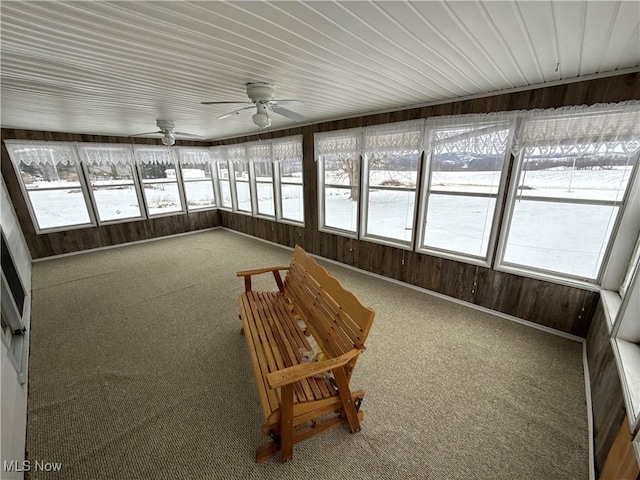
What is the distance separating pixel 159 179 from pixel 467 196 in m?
5.87

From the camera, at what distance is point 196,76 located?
1.84 metres

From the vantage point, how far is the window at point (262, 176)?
4.71 meters

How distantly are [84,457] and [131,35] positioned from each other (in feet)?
7.32

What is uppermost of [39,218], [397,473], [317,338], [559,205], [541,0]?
[541,0]

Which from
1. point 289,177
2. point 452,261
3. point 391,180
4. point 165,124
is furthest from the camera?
point 289,177

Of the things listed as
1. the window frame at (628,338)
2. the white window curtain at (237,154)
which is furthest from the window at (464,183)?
the white window curtain at (237,154)

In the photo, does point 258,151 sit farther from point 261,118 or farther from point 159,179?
point 261,118

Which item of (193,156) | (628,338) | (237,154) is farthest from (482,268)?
(193,156)

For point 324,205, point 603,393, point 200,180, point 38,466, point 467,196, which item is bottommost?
point 38,466

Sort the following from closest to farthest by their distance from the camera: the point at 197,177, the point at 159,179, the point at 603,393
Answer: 1. the point at 603,393
2. the point at 159,179
3. the point at 197,177

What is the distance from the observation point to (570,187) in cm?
212

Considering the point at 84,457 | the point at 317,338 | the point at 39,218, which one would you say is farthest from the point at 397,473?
the point at 39,218

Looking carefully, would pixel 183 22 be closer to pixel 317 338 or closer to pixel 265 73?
pixel 265 73

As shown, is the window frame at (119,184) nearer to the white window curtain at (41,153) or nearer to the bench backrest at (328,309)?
the white window curtain at (41,153)
